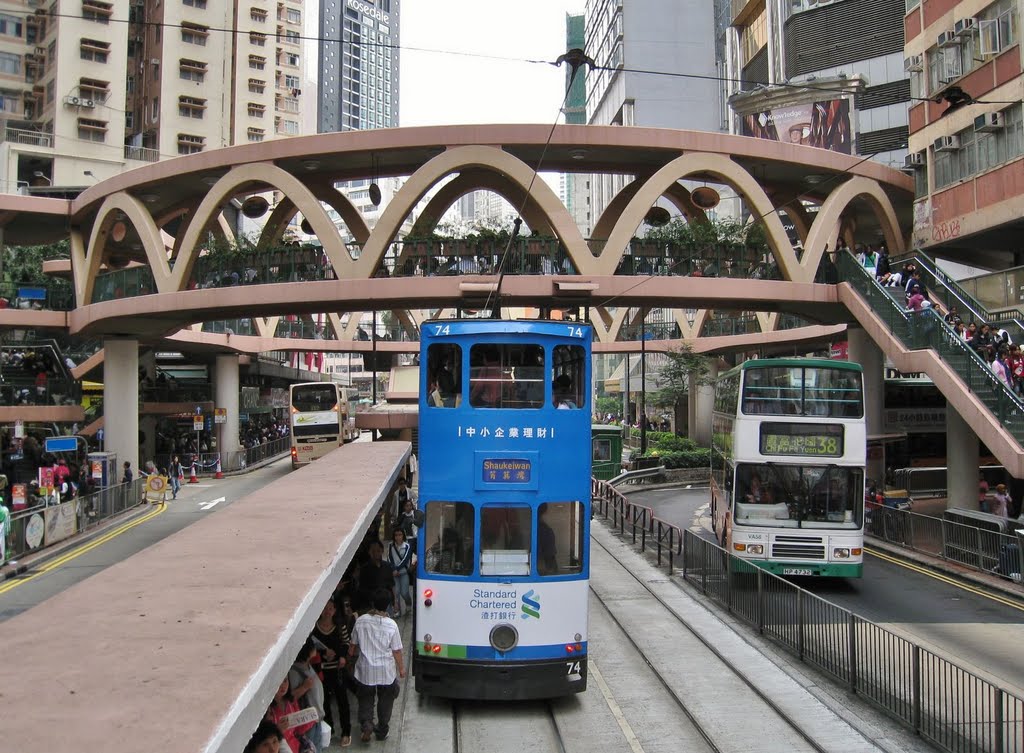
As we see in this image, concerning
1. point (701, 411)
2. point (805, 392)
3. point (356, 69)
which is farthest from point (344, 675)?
point (356, 69)

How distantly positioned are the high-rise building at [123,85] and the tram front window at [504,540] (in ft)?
152

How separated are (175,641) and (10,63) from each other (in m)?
64.7

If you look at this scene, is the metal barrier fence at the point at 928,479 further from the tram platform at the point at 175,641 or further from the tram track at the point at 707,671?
the tram platform at the point at 175,641

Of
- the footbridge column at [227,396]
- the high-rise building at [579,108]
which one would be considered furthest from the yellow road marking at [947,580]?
the high-rise building at [579,108]

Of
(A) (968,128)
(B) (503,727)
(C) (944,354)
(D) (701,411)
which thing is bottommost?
(B) (503,727)

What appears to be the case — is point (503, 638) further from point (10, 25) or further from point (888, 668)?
point (10, 25)

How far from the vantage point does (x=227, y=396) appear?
42.1 m

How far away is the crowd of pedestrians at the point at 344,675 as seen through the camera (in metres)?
6.77

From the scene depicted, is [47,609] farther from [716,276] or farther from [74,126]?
[74,126]

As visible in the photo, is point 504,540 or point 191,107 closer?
point 504,540

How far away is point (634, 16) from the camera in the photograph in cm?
8206

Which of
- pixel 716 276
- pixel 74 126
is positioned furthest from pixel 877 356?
pixel 74 126

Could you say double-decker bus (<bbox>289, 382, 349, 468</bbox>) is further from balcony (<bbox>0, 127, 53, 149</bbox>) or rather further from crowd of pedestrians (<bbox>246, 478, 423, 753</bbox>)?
balcony (<bbox>0, 127, 53, 149</bbox>)

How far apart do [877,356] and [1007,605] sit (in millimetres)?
13601
